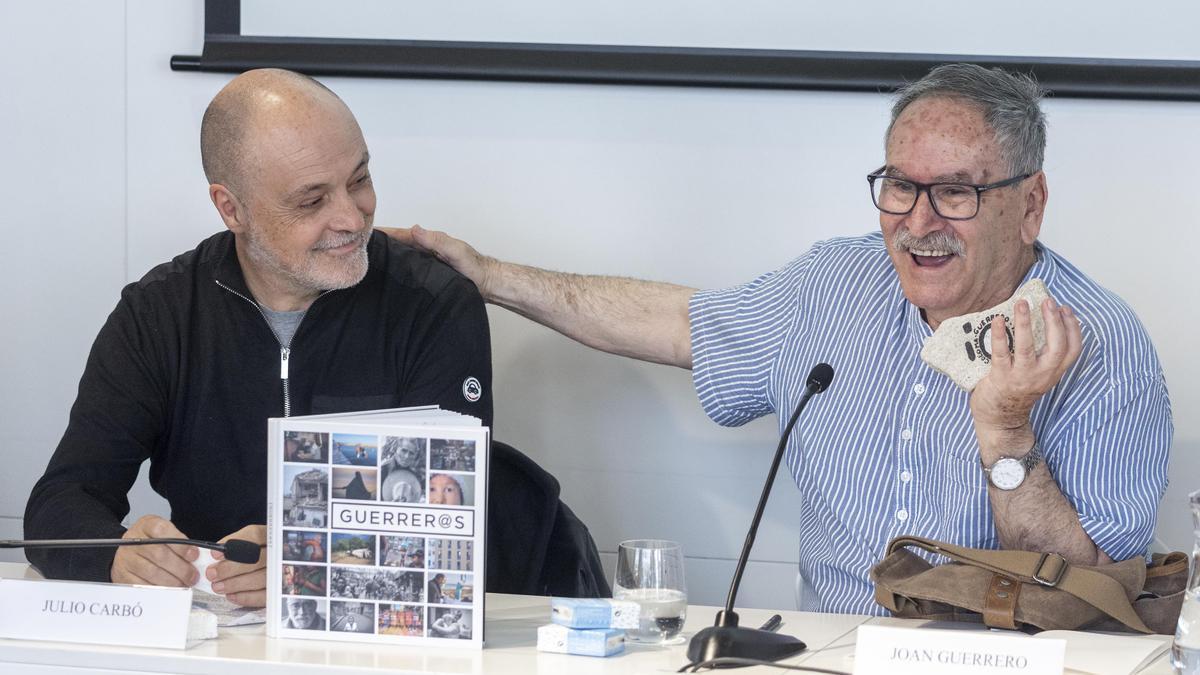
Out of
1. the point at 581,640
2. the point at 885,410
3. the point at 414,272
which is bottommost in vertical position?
the point at 581,640

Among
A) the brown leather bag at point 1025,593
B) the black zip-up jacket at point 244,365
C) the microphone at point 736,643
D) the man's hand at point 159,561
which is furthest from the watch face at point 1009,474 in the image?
the man's hand at point 159,561

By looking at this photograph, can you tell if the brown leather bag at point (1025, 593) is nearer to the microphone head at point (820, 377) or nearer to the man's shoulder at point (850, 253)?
the microphone head at point (820, 377)

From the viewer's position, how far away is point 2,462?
8.76 feet

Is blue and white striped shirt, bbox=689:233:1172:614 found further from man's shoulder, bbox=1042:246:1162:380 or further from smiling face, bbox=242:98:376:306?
smiling face, bbox=242:98:376:306

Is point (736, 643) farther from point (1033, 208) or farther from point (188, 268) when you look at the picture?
point (188, 268)

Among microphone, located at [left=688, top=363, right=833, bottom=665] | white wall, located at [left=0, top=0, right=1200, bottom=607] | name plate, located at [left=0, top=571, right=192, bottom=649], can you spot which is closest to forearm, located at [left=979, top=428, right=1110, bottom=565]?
microphone, located at [left=688, top=363, right=833, bottom=665]

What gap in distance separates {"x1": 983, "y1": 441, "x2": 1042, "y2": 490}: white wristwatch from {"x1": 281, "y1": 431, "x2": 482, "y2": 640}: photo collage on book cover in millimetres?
698

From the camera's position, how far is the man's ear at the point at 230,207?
2049 mm

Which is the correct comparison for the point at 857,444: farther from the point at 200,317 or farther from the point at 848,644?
the point at 200,317

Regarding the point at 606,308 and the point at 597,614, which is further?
the point at 606,308

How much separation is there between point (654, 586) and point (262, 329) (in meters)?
0.87

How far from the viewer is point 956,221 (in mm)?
1852

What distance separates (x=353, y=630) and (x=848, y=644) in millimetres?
542

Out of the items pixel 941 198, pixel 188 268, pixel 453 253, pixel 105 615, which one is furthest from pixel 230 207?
pixel 941 198
